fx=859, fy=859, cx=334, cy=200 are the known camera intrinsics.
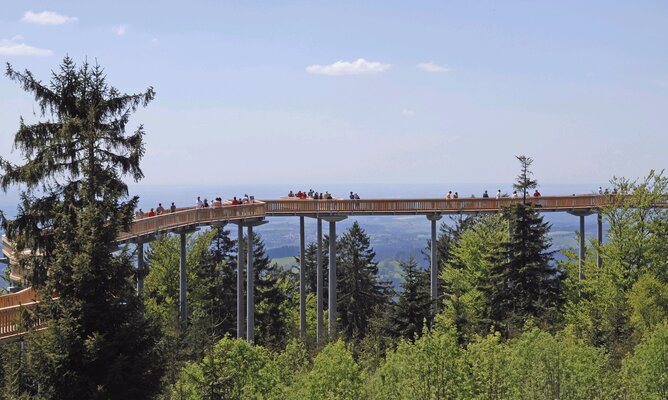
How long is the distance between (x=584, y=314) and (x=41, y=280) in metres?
33.1

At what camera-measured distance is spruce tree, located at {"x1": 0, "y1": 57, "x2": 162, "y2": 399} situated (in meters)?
23.5

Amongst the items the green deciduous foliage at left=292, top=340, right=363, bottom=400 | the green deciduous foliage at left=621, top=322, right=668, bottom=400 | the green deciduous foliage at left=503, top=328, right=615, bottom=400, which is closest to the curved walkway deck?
the green deciduous foliage at left=292, top=340, right=363, bottom=400

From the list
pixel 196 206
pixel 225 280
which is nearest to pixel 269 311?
pixel 225 280

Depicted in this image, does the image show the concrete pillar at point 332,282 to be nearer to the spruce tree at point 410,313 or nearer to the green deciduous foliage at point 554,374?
the spruce tree at point 410,313

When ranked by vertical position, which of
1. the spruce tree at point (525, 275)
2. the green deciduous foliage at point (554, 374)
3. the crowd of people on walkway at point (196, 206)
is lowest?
the green deciduous foliage at point (554, 374)

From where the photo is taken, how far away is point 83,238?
80.3ft

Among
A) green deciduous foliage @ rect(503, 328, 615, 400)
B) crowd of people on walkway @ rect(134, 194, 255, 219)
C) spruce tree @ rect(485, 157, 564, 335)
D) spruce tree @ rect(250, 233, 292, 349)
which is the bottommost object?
spruce tree @ rect(250, 233, 292, 349)

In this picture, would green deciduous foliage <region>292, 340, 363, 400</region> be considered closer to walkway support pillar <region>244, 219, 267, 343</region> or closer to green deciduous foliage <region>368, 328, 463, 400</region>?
green deciduous foliage <region>368, 328, 463, 400</region>

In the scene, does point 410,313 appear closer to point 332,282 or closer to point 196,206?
point 332,282

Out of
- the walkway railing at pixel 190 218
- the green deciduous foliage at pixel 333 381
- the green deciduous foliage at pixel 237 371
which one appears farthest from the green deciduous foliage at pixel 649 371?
the walkway railing at pixel 190 218

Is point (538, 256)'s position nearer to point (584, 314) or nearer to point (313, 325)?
point (584, 314)

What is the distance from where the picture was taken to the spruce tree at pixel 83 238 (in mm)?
23547

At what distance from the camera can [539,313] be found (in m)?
46.8

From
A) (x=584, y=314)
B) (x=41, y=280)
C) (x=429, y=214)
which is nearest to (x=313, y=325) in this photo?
(x=429, y=214)
